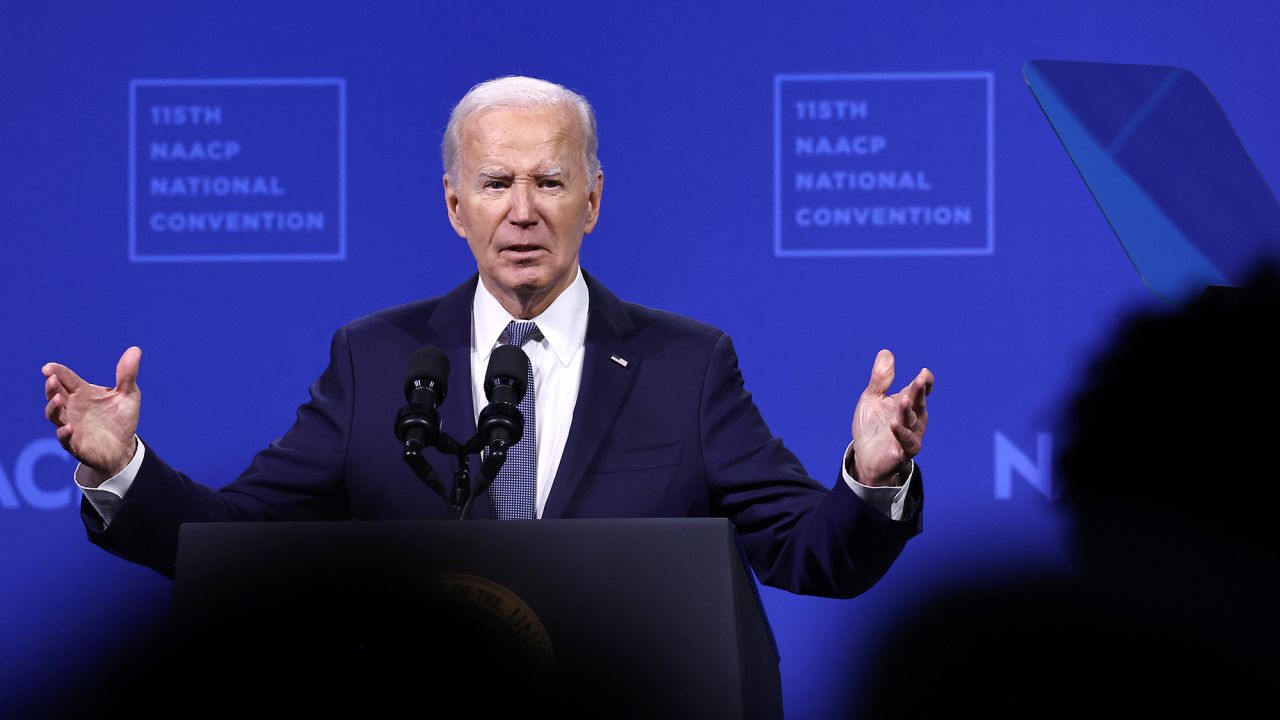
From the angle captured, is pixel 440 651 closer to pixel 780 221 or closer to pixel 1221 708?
pixel 780 221

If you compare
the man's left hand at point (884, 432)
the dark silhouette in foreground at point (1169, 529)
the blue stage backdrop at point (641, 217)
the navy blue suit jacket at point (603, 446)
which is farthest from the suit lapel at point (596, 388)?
the dark silhouette in foreground at point (1169, 529)

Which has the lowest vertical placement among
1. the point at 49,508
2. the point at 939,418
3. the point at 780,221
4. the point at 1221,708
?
the point at 1221,708

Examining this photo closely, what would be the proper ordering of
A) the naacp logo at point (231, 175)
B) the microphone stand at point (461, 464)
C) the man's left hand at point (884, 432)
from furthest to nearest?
the naacp logo at point (231, 175) < the man's left hand at point (884, 432) < the microphone stand at point (461, 464)

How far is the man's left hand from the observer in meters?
1.56

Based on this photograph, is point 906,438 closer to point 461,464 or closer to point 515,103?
point 461,464

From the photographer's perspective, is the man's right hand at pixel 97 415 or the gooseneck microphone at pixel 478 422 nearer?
the gooseneck microphone at pixel 478 422

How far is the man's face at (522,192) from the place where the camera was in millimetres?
2029

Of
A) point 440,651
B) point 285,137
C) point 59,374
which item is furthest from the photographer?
point 285,137

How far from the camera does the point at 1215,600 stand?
2.93m

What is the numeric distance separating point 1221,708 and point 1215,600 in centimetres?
23

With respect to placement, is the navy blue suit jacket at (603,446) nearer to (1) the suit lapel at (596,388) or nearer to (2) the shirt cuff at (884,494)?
(1) the suit lapel at (596,388)

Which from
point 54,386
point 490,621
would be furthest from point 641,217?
point 490,621

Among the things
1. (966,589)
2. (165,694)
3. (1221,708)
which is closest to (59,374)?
(165,694)

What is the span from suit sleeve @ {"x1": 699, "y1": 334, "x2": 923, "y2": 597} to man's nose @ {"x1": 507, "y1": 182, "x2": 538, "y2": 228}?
35 cm
